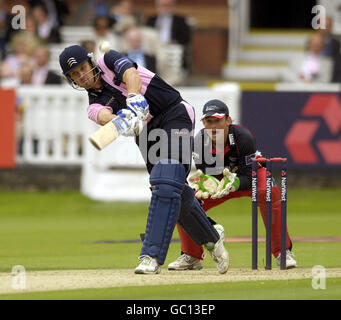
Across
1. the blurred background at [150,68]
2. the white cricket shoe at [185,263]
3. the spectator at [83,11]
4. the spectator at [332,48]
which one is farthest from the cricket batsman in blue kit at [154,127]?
the spectator at [83,11]

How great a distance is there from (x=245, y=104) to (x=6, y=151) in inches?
151

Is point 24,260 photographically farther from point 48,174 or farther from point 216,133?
point 48,174

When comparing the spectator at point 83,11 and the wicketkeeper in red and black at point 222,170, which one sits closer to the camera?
the wicketkeeper in red and black at point 222,170

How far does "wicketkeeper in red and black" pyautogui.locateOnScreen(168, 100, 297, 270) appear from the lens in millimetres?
8953

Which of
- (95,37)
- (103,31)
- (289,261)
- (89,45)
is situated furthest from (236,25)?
(289,261)

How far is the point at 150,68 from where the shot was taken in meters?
17.2

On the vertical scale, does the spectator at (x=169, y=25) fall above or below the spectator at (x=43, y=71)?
above

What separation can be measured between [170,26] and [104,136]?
11.8 meters

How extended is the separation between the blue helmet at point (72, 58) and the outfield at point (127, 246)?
1.66 meters

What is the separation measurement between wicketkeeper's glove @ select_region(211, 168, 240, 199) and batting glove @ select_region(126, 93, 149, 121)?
1.17m

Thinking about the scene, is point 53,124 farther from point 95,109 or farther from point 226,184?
point 95,109

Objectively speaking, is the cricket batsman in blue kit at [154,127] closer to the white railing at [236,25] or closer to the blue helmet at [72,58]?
the blue helmet at [72,58]

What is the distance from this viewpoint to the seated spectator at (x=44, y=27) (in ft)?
65.1
